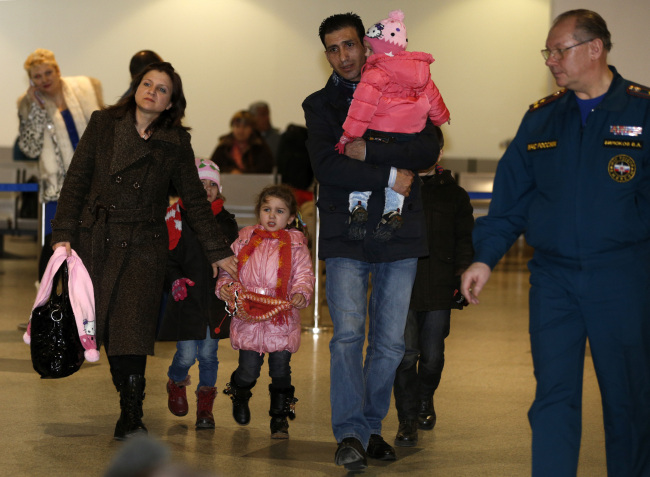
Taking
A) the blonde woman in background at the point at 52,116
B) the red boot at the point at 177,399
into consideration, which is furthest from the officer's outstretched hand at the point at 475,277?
the blonde woman in background at the point at 52,116

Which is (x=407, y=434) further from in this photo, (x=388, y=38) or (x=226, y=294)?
(x=388, y=38)

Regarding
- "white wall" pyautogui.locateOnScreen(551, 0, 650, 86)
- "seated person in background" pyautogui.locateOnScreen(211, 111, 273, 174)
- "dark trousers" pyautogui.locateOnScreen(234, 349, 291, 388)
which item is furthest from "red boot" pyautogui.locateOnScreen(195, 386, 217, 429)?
"seated person in background" pyautogui.locateOnScreen(211, 111, 273, 174)

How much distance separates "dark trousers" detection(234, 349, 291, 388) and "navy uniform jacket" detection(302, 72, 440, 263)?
33.3 inches

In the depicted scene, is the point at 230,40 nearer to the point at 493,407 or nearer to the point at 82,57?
the point at 82,57

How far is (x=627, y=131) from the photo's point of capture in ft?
11.1

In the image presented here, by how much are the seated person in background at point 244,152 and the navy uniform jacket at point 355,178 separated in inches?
246

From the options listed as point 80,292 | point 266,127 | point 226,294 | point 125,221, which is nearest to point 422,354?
point 226,294

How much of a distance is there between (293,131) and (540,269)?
704 centimetres

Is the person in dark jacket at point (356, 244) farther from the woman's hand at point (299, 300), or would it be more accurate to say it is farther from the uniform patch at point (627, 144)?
the uniform patch at point (627, 144)

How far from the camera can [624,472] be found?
3.46m

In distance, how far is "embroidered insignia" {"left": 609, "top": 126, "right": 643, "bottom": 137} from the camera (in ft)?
11.1

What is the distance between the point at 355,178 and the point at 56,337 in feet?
5.27

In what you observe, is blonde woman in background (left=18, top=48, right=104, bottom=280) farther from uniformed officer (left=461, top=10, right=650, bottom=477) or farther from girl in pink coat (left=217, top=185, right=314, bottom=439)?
uniformed officer (left=461, top=10, right=650, bottom=477)

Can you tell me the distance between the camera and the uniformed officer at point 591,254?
3381 millimetres
